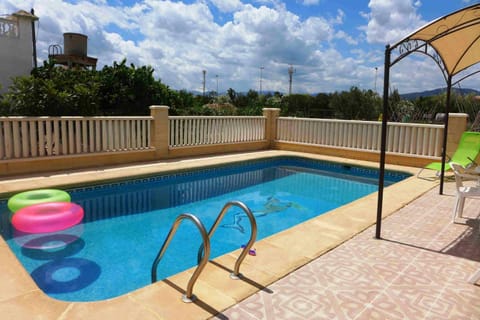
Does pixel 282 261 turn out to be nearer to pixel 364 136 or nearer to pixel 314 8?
pixel 364 136

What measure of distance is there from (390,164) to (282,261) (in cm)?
702

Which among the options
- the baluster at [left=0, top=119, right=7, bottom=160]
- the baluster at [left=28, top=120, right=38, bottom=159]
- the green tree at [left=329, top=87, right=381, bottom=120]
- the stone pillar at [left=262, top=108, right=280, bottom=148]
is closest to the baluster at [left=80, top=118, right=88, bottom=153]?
the baluster at [left=28, top=120, right=38, bottom=159]

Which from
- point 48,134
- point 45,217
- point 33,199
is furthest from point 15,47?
point 45,217

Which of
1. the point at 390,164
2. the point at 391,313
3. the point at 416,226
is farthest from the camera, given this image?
the point at 390,164

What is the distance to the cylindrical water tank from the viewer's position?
20.3 meters

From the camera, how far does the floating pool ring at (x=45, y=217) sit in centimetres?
420

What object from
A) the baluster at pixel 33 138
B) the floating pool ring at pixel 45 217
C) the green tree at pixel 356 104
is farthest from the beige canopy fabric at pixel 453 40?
the green tree at pixel 356 104

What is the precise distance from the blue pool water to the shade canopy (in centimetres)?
224

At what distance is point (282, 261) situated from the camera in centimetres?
353

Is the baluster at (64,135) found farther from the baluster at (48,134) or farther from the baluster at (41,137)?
the baluster at (41,137)

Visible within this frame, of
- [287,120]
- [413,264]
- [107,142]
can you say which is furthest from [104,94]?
[413,264]

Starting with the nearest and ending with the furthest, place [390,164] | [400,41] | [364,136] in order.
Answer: [400,41] → [390,164] → [364,136]

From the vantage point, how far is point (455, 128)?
838 centimetres

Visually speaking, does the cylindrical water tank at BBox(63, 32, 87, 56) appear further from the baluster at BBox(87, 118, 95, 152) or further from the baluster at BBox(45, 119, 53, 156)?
the baluster at BBox(45, 119, 53, 156)
